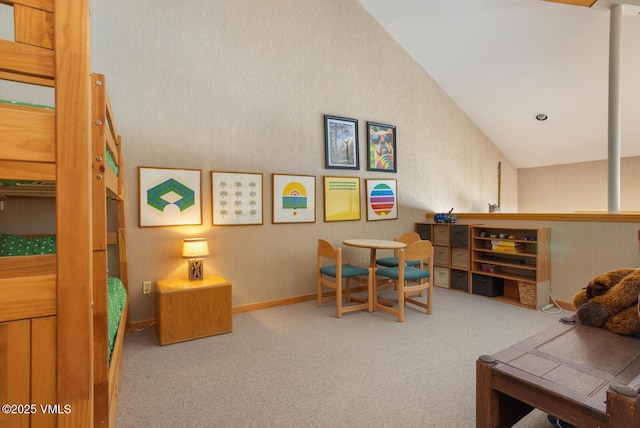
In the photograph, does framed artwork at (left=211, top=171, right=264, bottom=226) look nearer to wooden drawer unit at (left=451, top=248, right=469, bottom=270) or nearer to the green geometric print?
the green geometric print

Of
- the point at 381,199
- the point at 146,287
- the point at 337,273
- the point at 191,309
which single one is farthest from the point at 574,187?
the point at 146,287

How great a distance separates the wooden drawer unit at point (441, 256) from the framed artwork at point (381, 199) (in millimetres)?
755

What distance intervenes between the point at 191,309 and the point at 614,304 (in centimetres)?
290

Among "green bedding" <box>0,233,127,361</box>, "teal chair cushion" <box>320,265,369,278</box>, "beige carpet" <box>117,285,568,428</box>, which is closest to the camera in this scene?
"beige carpet" <box>117,285,568,428</box>

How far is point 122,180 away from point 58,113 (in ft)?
7.60

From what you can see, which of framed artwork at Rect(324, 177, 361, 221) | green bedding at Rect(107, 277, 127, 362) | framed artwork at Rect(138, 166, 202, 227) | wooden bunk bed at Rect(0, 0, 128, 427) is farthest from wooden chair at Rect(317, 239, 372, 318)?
wooden bunk bed at Rect(0, 0, 128, 427)

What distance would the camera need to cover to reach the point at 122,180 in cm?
294

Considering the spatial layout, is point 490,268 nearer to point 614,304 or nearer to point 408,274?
point 408,274

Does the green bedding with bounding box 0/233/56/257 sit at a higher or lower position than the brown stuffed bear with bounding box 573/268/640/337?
higher

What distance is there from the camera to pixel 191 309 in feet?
9.49

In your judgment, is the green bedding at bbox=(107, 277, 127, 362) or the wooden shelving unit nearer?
the green bedding at bbox=(107, 277, 127, 362)

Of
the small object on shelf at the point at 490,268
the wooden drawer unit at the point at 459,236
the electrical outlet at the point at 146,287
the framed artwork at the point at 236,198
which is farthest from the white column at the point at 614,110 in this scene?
the electrical outlet at the point at 146,287

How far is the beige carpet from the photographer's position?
1.82 m

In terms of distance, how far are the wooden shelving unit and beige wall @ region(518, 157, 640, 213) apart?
250 centimetres
